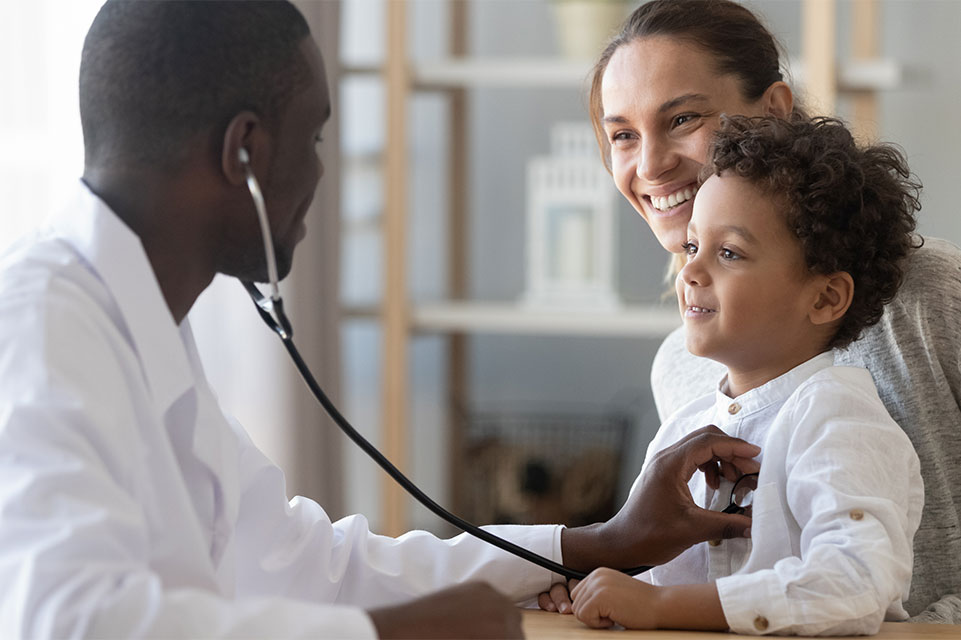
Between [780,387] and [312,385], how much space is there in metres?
0.44

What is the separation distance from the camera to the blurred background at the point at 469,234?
103 inches

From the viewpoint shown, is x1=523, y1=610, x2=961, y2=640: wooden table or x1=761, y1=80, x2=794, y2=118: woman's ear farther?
x1=761, y1=80, x2=794, y2=118: woman's ear

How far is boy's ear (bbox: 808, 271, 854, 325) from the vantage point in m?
1.10

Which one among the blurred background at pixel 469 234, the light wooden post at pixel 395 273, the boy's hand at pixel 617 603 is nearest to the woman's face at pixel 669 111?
the boy's hand at pixel 617 603

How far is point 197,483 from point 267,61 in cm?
32

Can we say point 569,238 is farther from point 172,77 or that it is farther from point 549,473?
point 172,77

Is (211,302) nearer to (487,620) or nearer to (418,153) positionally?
(418,153)

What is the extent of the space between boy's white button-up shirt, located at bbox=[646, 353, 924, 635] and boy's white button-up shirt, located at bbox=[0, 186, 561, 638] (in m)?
0.37

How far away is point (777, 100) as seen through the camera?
1.49 m

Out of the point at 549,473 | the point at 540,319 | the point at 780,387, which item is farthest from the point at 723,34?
the point at 549,473

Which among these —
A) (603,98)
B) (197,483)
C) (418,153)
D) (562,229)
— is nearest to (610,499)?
(562,229)

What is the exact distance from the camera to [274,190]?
0.88 m

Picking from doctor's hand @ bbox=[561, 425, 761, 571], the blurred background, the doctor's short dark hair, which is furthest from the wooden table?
the blurred background

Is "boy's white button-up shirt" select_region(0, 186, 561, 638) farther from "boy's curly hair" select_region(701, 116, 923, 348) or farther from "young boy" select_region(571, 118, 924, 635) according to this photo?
"boy's curly hair" select_region(701, 116, 923, 348)
